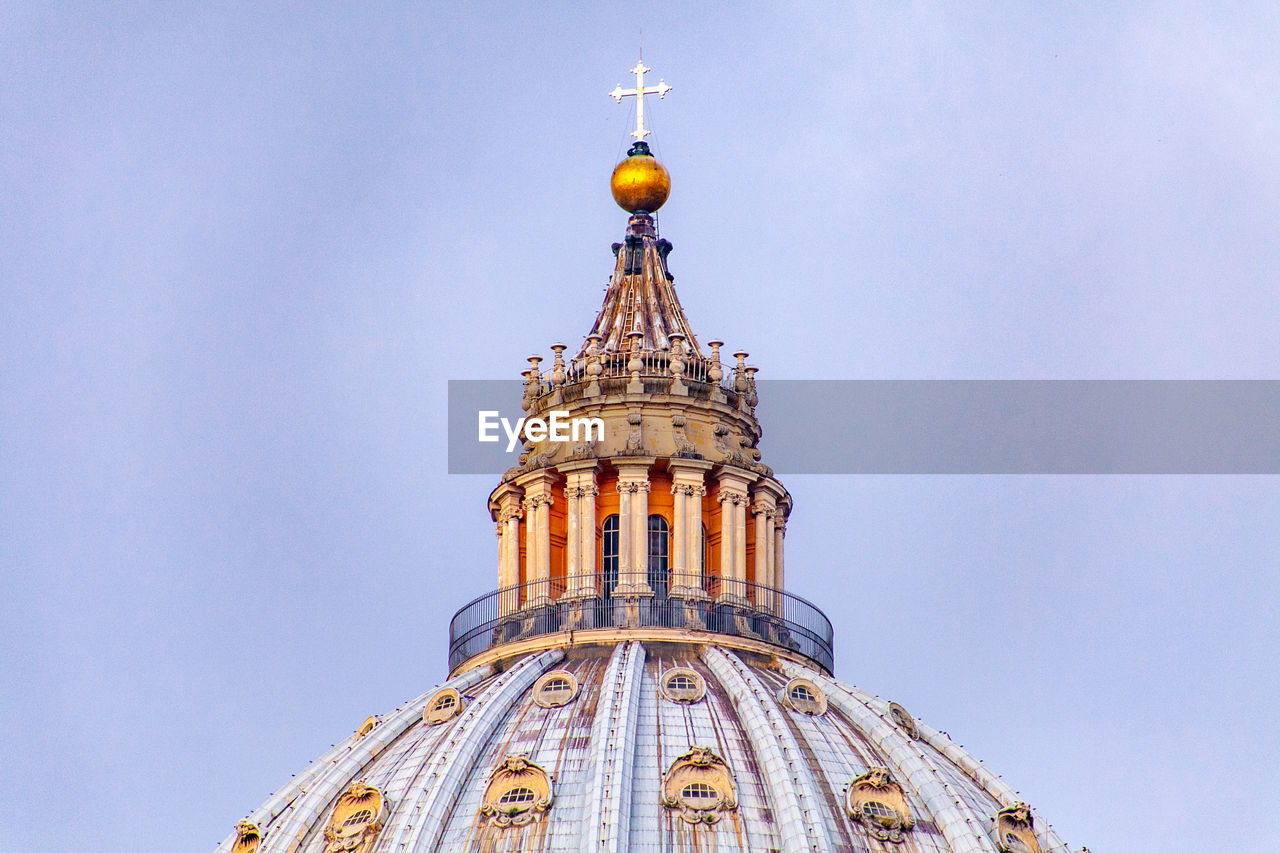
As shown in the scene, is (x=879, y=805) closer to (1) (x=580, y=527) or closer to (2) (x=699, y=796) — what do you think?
(2) (x=699, y=796)

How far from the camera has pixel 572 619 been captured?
311 feet

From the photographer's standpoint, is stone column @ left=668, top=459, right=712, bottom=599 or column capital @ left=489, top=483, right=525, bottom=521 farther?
column capital @ left=489, top=483, right=525, bottom=521

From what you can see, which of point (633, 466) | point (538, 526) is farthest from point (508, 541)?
point (633, 466)

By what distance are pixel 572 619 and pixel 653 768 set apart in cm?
827

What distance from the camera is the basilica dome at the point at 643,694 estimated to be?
86.4 metres

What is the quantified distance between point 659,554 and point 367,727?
9.44m

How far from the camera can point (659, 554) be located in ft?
318

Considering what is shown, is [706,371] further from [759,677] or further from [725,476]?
[759,677]

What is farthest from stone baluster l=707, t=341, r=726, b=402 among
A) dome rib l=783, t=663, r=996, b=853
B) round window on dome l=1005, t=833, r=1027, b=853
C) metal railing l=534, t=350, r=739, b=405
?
round window on dome l=1005, t=833, r=1027, b=853

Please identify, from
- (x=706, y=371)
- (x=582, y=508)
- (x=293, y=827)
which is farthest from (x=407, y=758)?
(x=706, y=371)

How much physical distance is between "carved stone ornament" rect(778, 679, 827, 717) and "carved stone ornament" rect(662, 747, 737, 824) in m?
4.53

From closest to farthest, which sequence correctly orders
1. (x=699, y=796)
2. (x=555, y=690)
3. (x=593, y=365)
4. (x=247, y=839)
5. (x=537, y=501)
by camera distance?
(x=699, y=796) → (x=555, y=690) → (x=247, y=839) → (x=537, y=501) → (x=593, y=365)

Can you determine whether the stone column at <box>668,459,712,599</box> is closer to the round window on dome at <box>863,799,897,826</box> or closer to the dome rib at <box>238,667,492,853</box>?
the dome rib at <box>238,667,492,853</box>

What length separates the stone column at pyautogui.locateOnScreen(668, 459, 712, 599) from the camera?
95188mm
